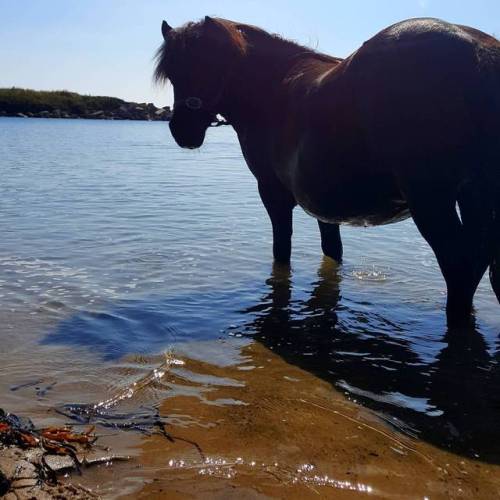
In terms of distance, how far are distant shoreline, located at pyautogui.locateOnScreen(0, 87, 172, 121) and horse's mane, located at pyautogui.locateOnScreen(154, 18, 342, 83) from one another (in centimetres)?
7229

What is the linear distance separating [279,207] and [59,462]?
4.11 meters

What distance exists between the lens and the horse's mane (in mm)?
5723

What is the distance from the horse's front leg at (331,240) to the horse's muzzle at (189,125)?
169cm

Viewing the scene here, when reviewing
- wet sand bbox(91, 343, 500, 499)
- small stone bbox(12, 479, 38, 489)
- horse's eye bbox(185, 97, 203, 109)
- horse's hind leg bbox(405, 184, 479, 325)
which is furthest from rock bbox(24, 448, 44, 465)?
horse's eye bbox(185, 97, 203, 109)

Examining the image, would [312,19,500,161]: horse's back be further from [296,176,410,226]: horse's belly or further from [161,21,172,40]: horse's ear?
[161,21,172,40]: horse's ear

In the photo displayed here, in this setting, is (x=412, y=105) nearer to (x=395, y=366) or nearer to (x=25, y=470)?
(x=395, y=366)

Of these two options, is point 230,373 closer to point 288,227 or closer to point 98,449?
point 98,449

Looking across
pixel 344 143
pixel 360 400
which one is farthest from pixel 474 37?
pixel 360 400

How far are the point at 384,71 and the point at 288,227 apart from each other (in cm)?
287

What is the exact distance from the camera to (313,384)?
12.4 feet

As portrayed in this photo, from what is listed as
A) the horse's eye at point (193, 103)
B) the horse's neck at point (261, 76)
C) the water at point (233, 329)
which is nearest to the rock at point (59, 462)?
the water at point (233, 329)

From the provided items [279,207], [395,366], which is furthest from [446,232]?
[279,207]

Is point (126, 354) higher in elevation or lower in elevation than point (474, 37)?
lower

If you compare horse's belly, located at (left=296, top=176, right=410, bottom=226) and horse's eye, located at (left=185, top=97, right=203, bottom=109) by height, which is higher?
horse's eye, located at (left=185, top=97, right=203, bottom=109)
